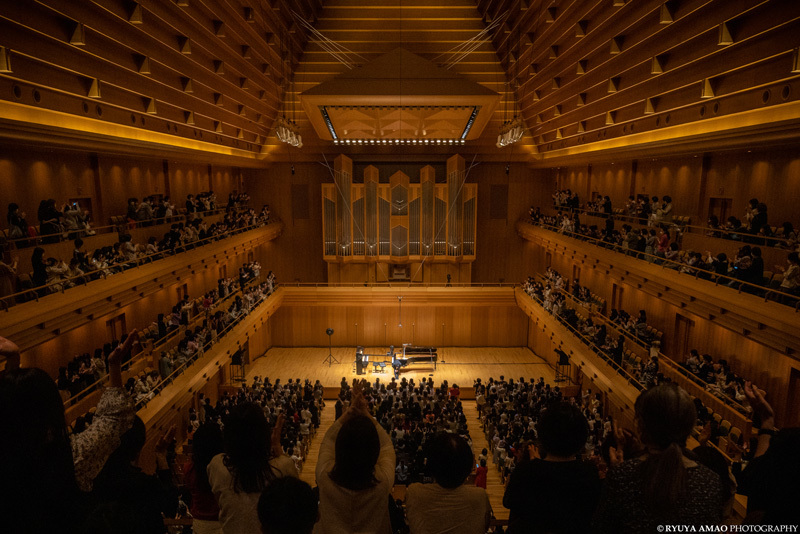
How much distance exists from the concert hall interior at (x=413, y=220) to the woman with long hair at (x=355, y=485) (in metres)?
0.07

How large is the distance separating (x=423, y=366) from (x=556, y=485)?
15671 mm

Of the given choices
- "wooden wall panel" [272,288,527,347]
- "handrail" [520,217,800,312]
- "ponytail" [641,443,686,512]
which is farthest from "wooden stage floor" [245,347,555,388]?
"ponytail" [641,443,686,512]

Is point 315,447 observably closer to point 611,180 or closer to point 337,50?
point 611,180

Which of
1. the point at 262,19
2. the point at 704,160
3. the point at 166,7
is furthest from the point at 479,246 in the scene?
the point at 166,7

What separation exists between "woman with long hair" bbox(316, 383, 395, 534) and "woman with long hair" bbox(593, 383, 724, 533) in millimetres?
876

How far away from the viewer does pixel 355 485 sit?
2.02m

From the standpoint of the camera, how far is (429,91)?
1321cm

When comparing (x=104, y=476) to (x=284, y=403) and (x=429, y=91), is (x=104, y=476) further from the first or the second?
(x=429, y=91)

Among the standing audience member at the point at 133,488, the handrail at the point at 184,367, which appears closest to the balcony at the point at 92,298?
the handrail at the point at 184,367

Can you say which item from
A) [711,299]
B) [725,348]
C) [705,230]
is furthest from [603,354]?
[711,299]

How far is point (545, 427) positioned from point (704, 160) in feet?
36.4

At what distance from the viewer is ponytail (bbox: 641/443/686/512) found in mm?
1613

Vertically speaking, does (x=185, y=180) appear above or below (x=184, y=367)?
above

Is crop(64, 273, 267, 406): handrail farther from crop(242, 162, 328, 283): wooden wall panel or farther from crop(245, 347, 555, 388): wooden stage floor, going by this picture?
crop(242, 162, 328, 283): wooden wall panel
